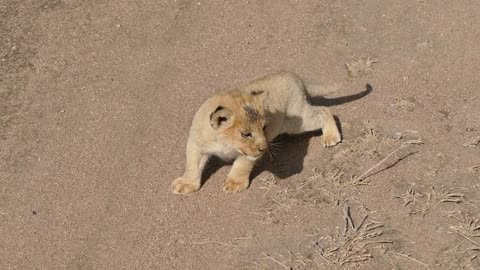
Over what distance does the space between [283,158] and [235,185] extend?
0.76 meters

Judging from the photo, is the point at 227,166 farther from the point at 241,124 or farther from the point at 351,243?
the point at 351,243

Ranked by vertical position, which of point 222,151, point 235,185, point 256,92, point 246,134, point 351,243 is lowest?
point 235,185

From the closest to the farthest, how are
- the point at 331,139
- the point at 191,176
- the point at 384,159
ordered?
the point at 191,176
the point at 384,159
the point at 331,139

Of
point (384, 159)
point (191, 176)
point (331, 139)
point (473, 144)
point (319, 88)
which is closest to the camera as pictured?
point (191, 176)

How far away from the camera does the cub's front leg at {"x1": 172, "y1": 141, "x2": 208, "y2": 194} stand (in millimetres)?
6805

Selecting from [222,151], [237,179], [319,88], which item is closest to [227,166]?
[237,179]

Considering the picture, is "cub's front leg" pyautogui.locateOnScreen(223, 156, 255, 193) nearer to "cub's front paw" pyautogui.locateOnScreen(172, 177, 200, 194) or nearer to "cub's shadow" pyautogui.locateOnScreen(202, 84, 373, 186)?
"cub's shadow" pyautogui.locateOnScreen(202, 84, 373, 186)

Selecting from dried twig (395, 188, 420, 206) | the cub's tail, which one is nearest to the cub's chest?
the cub's tail

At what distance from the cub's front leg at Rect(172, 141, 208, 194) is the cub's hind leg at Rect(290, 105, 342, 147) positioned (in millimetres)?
1284

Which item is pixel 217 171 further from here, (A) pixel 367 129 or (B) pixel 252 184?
(A) pixel 367 129

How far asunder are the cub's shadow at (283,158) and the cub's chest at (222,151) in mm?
480

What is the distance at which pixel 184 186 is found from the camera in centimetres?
694

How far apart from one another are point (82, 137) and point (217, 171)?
1.73 m

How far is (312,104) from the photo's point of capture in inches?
321
